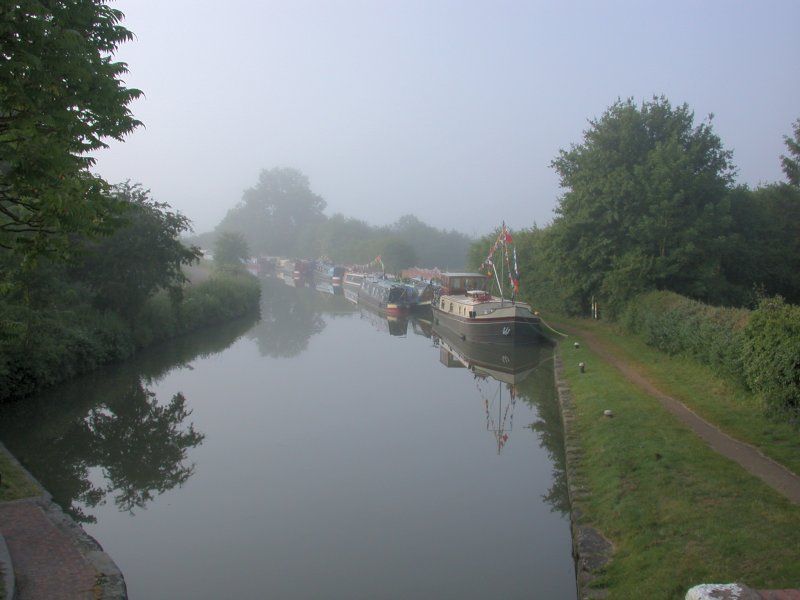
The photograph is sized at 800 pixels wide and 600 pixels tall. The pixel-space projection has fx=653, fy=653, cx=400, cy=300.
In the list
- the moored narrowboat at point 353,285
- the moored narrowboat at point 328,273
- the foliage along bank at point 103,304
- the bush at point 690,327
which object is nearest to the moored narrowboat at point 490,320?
the bush at point 690,327

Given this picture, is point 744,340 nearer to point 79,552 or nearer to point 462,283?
point 79,552

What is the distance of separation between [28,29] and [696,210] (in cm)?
2117

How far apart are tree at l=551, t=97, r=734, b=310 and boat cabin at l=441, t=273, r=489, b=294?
5128mm

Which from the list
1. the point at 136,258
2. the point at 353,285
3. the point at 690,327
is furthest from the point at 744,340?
the point at 353,285

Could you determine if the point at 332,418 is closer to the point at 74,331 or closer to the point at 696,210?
the point at 74,331

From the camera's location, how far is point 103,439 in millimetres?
13539

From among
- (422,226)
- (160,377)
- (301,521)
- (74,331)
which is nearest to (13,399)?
(74,331)

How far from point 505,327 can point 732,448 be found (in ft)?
44.0

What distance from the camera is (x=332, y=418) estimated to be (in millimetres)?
14773

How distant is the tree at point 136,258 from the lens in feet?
71.6

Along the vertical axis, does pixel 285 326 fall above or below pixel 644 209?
below

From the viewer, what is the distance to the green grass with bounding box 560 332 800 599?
19.0 ft

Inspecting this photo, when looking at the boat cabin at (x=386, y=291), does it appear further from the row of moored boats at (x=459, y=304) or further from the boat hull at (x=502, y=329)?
the boat hull at (x=502, y=329)

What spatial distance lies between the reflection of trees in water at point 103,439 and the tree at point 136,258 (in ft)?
11.8
